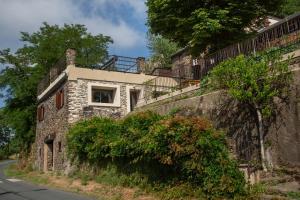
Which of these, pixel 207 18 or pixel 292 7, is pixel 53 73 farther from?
pixel 292 7

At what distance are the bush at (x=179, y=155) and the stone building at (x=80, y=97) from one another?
769 cm

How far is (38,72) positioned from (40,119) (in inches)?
227

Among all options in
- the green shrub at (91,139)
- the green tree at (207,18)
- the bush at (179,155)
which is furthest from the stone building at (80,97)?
the bush at (179,155)

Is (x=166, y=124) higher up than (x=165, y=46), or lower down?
lower down

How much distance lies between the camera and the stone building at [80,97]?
21766 millimetres

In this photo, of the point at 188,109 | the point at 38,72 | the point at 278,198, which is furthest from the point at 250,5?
the point at 38,72

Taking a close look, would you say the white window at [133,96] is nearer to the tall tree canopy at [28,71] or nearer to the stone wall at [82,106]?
the stone wall at [82,106]

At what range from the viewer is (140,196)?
1235cm

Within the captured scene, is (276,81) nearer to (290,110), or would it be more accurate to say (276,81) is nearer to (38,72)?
(290,110)

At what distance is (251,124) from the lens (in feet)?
40.3

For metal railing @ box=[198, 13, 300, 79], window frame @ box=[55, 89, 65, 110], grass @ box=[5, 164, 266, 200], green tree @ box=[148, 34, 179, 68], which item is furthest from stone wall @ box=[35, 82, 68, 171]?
green tree @ box=[148, 34, 179, 68]

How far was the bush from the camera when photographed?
34.1 feet

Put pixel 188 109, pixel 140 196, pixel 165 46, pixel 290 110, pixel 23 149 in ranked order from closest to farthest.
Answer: pixel 290 110 < pixel 140 196 < pixel 188 109 < pixel 23 149 < pixel 165 46

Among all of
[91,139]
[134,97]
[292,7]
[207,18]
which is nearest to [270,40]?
[207,18]
